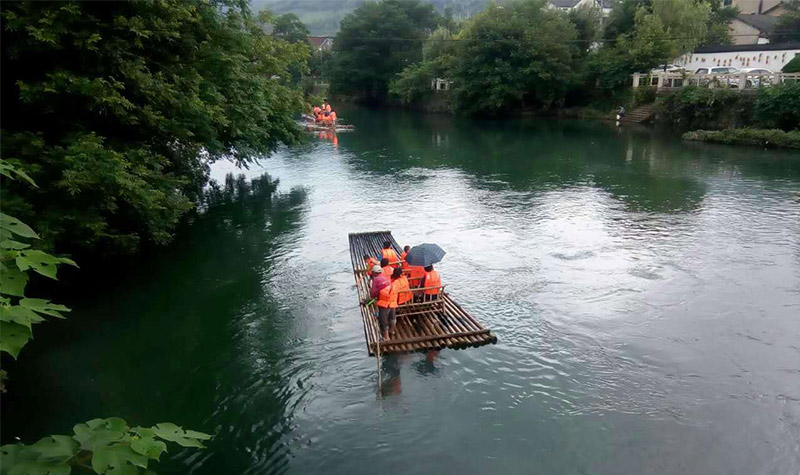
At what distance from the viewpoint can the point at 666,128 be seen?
4272cm

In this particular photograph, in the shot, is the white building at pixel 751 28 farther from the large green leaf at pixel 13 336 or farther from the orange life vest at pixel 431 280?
the large green leaf at pixel 13 336

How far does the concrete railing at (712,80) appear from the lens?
37.0m

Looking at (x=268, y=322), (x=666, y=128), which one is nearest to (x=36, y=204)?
(x=268, y=322)

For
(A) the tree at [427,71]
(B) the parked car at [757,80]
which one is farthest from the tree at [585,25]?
(B) the parked car at [757,80]

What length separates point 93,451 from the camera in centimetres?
324

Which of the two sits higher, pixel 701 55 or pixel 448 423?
pixel 701 55

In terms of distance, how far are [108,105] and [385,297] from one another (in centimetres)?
686

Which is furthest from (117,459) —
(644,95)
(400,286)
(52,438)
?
(644,95)

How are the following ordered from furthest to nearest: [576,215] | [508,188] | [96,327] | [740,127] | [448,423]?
[740,127] → [508,188] → [576,215] → [96,327] → [448,423]

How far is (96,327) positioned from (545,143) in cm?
3155

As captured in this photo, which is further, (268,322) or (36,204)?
(268,322)

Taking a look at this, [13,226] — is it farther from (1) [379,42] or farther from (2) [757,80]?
(1) [379,42]

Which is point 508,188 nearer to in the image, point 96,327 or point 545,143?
point 545,143

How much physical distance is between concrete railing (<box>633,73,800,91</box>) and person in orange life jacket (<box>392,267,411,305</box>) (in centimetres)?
3543
